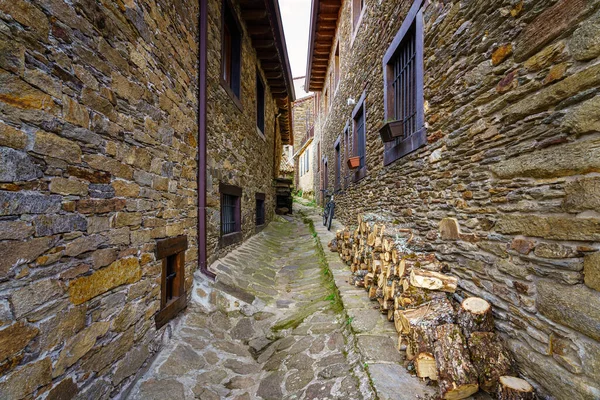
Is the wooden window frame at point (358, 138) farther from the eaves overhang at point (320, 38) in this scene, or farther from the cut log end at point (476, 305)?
the eaves overhang at point (320, 38)

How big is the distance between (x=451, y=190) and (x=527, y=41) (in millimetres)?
1341

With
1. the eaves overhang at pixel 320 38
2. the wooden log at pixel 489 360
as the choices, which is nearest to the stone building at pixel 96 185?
the wooden log at pixel 489 360

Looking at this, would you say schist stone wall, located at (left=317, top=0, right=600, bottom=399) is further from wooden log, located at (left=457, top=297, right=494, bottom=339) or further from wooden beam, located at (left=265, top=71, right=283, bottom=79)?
wooden beam, located at (left=265, top=71, right=283, bottom=79)

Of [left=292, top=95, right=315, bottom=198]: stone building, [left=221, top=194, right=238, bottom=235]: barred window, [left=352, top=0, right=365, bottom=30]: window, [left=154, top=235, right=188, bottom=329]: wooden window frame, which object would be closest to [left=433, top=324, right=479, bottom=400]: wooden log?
[left=154, top=235, right=188, bottom=329]: wooden window frame

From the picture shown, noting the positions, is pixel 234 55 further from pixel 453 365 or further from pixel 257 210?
pixel 453 365

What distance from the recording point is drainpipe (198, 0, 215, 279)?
12.3 ft

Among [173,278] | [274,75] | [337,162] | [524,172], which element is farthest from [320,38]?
[524,172]

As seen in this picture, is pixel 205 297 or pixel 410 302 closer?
pixel 410 302

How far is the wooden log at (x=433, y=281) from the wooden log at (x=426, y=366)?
605 millimetres

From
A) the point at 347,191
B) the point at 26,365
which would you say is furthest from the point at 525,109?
the point at 347,191

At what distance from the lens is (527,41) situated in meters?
1.92

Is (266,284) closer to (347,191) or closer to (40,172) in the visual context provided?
(40,172)

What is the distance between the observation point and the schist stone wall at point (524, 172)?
1505 millimetres

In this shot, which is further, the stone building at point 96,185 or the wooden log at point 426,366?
the wooden log at point 426,366
